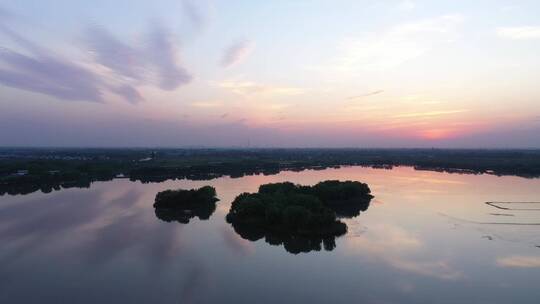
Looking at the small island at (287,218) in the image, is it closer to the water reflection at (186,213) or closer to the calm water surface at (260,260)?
the calm water surface at (260,260)

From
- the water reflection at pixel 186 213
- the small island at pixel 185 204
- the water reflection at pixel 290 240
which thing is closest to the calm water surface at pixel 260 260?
the water reflection at pixel 290 240

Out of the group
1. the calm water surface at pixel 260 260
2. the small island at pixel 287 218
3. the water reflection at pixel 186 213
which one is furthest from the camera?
the water reflection at pixel 186 213

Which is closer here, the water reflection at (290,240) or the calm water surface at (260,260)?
the calm water surface at (260,260)

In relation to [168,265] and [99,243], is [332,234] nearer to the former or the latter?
[168,265]

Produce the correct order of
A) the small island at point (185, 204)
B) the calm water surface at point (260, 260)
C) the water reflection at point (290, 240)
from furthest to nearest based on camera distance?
the small island at point (185, 204) → the water reflection at point (290, 240) → the calm water surface at point (260, 260)

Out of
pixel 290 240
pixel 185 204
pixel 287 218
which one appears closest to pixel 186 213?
pixel 185 204

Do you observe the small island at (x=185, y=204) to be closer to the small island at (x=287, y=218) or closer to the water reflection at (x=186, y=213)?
the water reflection at (x=186, y=213)

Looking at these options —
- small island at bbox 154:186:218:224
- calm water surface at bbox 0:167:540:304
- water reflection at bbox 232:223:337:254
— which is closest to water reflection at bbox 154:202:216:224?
small island at bbox 154:186:218:224

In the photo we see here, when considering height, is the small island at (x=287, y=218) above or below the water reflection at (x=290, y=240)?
above
